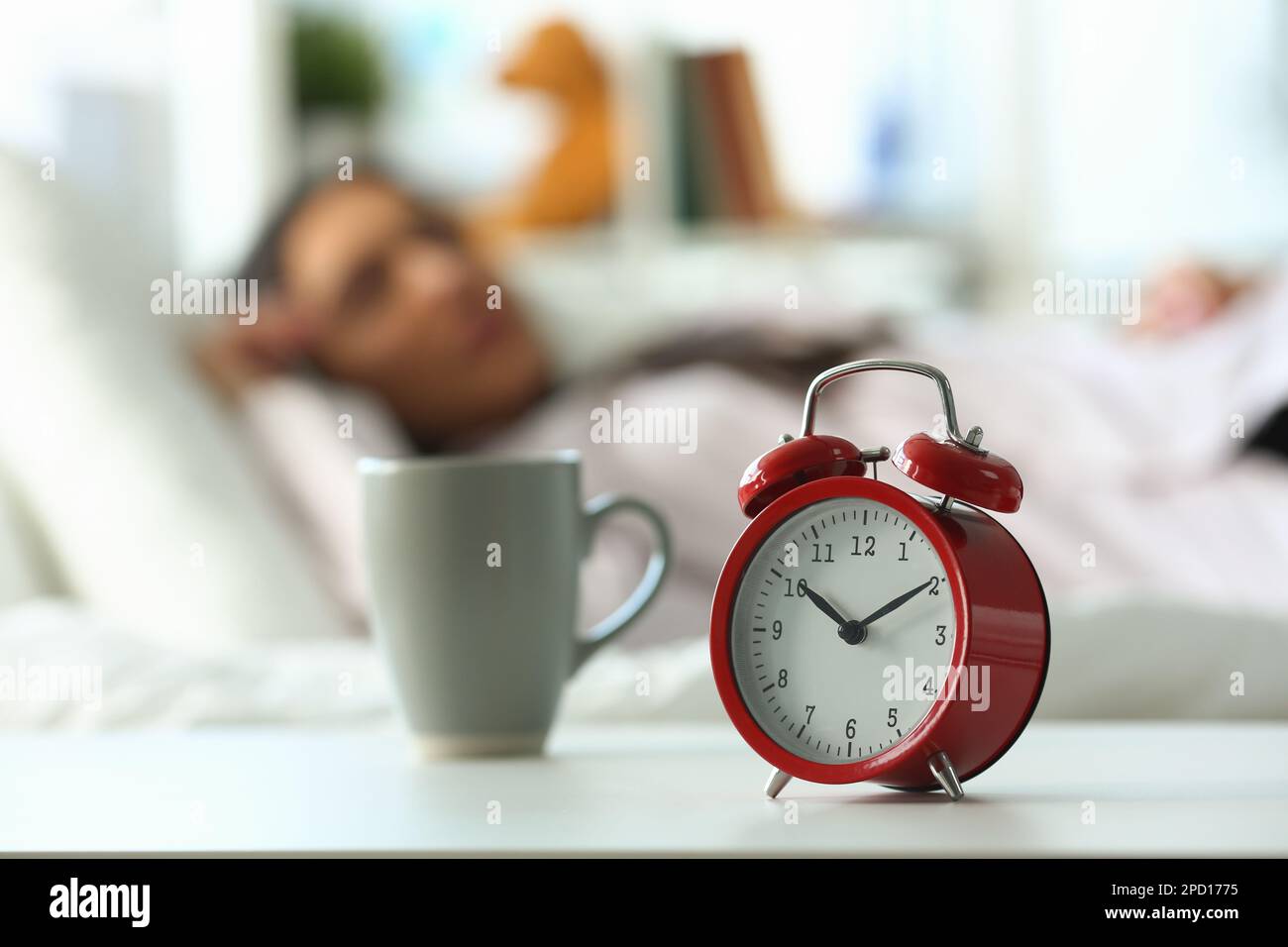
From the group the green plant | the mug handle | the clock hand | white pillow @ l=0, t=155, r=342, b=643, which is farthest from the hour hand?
the green plant

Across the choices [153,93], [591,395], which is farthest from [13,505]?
[153,93]

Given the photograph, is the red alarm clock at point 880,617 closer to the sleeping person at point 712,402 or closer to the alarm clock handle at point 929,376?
the alarm clock handle at point 929,376

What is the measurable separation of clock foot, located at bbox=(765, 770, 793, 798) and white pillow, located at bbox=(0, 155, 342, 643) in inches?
32.6

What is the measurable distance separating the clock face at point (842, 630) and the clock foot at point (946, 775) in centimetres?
1

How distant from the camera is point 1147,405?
165cm

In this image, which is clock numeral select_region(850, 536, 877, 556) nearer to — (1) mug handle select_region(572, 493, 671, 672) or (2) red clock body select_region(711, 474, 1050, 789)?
(2) red clock body select_region(711, 474, 1050, 789)

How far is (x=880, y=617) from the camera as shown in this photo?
50 centimetres

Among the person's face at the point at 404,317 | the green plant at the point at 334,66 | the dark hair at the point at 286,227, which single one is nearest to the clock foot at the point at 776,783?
the person's face at the point at 404,317

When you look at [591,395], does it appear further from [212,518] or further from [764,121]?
[764,121]

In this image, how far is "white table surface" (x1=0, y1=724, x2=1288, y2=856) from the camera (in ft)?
1.33

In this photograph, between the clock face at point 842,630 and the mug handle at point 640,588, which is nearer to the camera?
the clock face at point 842,630

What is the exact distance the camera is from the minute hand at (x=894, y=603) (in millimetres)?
498

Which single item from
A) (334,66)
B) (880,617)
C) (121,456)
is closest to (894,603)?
(880,617)
